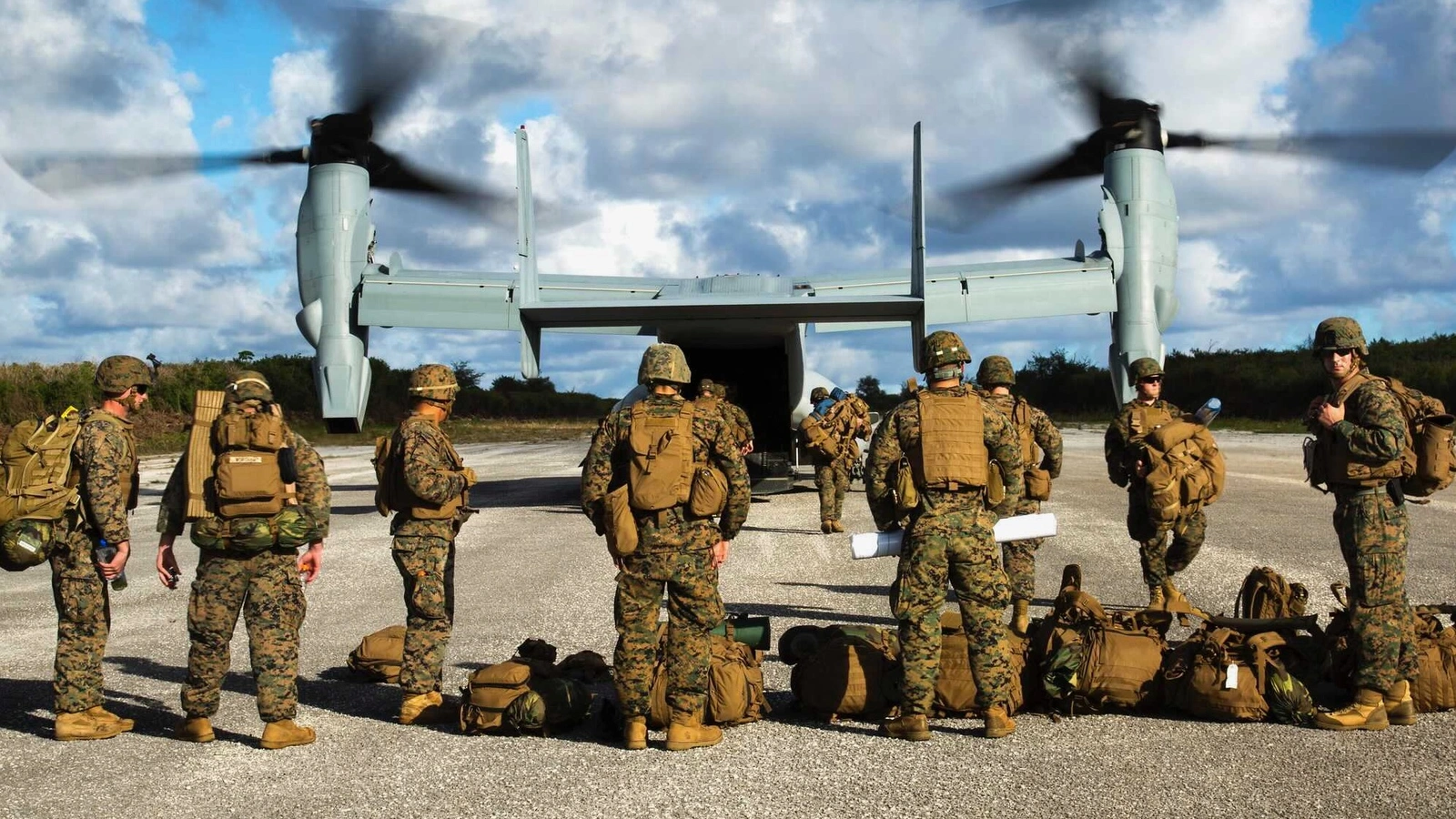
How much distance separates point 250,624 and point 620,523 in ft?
5.60

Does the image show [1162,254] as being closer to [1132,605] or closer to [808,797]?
[1132,605]

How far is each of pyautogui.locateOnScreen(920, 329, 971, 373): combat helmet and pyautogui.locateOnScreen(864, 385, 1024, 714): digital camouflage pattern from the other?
1.35ft

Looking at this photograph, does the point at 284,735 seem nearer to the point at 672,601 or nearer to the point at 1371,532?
the point at 672,601

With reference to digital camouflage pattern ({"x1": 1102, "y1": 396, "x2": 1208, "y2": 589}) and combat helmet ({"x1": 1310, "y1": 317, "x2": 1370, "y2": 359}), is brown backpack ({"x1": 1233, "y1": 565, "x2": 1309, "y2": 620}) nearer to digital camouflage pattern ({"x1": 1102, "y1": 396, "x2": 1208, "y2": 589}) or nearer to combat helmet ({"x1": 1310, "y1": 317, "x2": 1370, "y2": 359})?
digital camouflage pattern ({"x1": 1102, "y1": 396, "x2": 1208, "y2": 589})

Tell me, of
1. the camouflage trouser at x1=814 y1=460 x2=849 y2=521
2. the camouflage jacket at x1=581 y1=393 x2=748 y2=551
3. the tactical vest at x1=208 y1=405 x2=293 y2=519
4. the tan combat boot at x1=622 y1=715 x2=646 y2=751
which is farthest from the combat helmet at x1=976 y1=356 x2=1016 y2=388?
the camouflage trouser at x1=814 y1=460 x2=849 y2=521

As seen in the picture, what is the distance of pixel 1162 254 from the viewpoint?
14141 millimetres

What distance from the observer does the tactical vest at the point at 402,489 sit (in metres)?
5.57

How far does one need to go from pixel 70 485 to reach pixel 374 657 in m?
1.81

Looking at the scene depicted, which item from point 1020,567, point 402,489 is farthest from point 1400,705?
point 402,489

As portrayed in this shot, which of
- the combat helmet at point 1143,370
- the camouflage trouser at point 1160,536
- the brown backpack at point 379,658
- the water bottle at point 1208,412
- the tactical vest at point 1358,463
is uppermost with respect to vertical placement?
the combat helmet at point 1143,370

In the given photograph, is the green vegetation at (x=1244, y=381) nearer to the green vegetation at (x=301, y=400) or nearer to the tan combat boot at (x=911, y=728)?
the green vegetation at (x=301, y=400)

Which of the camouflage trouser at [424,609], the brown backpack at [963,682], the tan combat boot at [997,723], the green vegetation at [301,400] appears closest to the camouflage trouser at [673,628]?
the camouflage trouser at [424,609]

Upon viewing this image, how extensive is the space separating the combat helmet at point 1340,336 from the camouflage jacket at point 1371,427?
18cm

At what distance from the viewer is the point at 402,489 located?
560 cm
